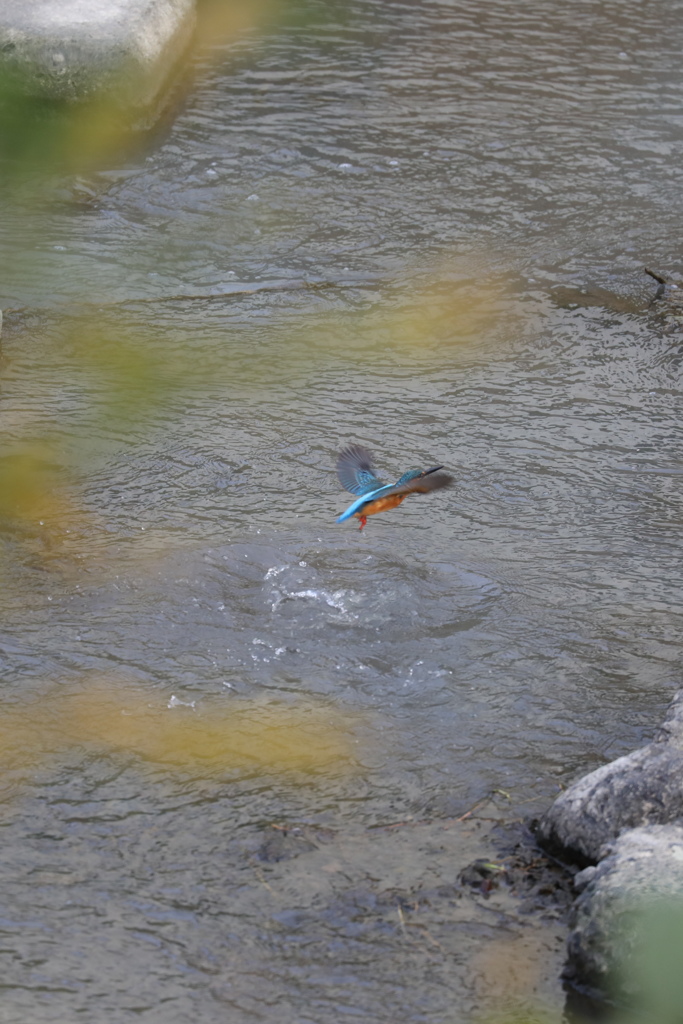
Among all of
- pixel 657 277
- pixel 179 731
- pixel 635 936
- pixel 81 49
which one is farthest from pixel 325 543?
pixel 81 49

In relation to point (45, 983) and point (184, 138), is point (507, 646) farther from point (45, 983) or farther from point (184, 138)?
point (184, 138)

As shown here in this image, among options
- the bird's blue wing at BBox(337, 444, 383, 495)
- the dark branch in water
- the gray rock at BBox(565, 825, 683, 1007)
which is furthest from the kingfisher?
the dark branch in water

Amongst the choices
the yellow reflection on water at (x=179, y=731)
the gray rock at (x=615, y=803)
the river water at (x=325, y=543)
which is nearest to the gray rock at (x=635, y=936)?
the river water at (x=325, y=543)

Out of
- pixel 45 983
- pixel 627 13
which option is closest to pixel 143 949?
pixel 45 983

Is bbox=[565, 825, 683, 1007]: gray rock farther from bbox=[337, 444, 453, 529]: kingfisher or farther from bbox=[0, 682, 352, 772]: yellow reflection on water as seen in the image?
bbox=[337, 444, 453, 529]: kingfisher

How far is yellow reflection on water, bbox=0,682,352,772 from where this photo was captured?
357cm

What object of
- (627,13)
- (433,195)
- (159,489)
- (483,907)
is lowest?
(483,907)

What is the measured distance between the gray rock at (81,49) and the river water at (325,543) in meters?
0.38

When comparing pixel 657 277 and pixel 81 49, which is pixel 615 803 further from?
pixel 81 49

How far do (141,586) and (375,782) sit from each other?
50.2 inches

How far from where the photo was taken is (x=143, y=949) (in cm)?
291

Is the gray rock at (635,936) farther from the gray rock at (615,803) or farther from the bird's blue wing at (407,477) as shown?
the bird's blue wing at (407,477)

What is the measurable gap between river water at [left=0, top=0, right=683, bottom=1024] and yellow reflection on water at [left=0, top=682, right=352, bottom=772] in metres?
0.01

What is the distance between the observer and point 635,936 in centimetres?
276
